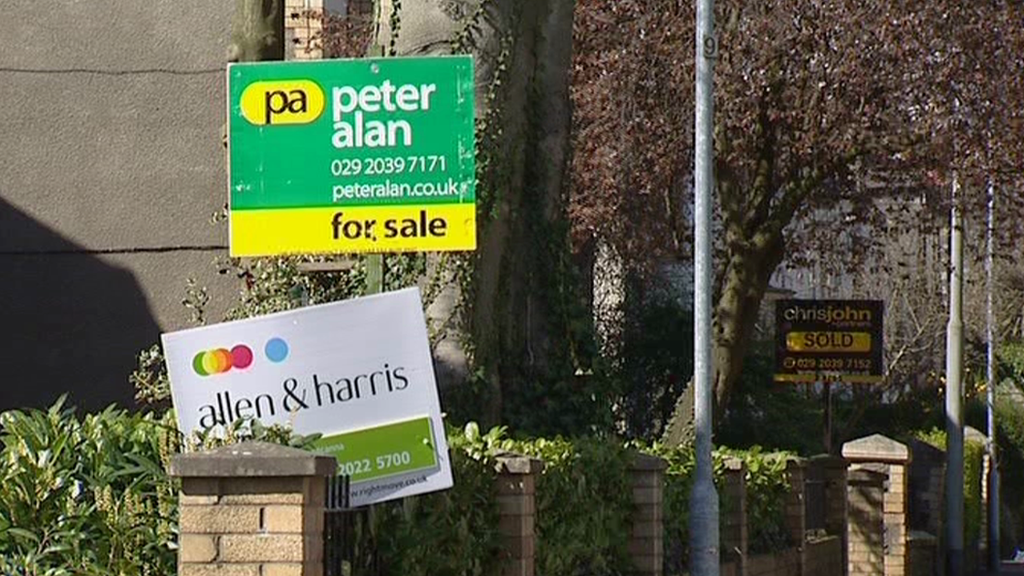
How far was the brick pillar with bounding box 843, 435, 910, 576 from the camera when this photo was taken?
85.6 ft

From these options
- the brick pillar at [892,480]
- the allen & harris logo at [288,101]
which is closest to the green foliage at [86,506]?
the allen & harris logo at [288,101]

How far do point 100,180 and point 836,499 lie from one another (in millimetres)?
9535

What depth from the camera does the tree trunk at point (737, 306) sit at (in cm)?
2531

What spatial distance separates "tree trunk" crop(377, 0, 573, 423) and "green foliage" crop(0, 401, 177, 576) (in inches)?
193

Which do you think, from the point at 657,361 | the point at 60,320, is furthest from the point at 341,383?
the point at 657,361

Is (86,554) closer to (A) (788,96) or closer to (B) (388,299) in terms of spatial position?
(B) (388,299)

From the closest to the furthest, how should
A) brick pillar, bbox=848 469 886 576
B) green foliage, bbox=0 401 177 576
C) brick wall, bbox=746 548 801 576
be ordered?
green foliage, bbox=0 401 177 576, brick wall, bbox=746 548 801 576, brick pillar, bbox=848 469 886 576

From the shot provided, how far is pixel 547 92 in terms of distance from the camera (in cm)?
1506

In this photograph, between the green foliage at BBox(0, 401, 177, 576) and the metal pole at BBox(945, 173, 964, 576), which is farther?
the metal pole at BBox(945, 173, 964, 576)

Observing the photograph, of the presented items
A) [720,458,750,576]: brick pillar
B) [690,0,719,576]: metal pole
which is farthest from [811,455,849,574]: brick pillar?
[690,0,719,576]: metal pole

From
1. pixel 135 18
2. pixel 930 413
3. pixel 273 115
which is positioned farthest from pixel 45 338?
pixel 930 413

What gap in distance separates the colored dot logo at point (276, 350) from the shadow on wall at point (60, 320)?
9.30 m

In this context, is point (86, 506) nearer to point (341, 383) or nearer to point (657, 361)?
point (341, 383)

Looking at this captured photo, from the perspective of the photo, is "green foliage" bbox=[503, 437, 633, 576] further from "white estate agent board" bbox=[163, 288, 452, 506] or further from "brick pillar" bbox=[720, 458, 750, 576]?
"brick pillar" bbox=[720, 458, 750, 576]
